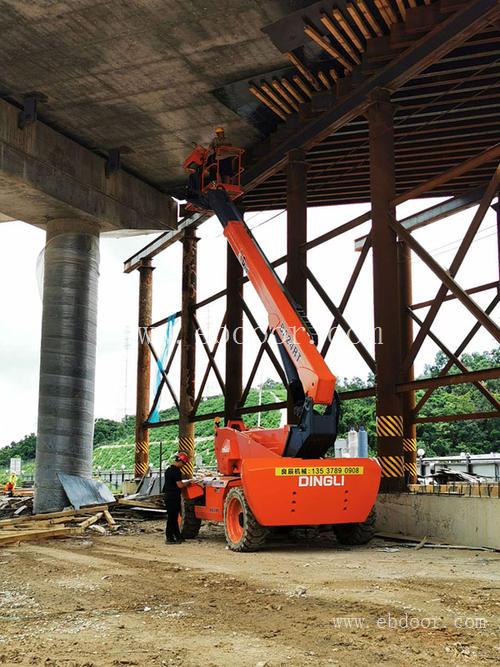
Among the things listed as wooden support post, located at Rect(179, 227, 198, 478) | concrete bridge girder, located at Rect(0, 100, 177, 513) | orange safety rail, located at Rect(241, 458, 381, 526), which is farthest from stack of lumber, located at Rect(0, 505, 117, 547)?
wooden support post, located at Rect(179, 227, 198, 478)

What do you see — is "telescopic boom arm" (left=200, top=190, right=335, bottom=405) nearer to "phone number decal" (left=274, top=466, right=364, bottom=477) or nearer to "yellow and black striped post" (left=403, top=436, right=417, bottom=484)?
"phone number decal" (left=274, top=466, right=364, bottom=477)

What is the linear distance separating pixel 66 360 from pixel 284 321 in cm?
1141

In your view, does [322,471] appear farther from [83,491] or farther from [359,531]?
[83,491]

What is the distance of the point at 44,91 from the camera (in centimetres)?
2103

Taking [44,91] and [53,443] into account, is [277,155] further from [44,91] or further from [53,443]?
[53,443]

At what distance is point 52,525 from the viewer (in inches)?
690

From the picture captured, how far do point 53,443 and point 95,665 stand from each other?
18538mm

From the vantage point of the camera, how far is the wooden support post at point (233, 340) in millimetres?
24109

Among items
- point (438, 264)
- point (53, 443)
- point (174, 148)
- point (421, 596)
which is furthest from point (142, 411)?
point (421, 596)

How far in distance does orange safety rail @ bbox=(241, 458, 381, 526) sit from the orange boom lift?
0.02 metres

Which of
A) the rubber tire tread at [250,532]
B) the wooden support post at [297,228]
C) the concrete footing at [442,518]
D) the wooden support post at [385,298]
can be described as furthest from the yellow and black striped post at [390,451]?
the wooden support post at [297,228]

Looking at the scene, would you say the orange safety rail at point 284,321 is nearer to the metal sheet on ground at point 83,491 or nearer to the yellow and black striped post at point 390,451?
the yellow and black striped post at point 390,451

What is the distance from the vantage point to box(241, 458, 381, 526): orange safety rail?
40.9ft

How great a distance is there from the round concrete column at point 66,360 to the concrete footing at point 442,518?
1159 centimetres
